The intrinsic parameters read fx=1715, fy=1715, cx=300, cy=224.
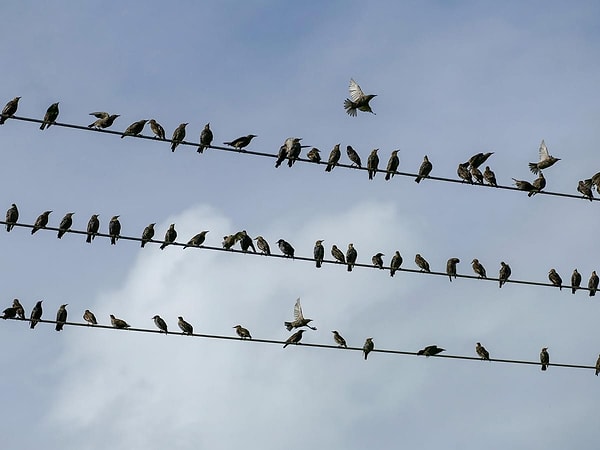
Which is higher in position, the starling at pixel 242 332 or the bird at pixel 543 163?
the bird at pixel 543 163

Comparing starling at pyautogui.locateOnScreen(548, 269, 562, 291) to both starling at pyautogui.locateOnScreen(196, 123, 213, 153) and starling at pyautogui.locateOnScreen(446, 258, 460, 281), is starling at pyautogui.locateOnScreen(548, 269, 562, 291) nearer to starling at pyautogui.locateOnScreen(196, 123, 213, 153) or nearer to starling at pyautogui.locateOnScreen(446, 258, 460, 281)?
starling at pyautogui.locateOnScreen(446, 258, 460, 281)

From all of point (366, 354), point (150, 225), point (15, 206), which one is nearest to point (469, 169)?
point (366, 354)

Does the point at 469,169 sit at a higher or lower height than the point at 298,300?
higher

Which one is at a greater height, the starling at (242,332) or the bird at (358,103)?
the bird at (358,103)

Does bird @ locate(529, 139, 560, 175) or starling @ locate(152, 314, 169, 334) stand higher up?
bird @ locate(529, 139, 560, 175)

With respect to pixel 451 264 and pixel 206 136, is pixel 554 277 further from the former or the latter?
pixel 206 136

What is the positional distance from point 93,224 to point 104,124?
1692 millimetres

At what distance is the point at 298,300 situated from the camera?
2900cm

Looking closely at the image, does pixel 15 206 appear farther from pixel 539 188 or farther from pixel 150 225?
pixel 539 188

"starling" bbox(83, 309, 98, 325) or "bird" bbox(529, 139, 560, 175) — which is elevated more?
"bird" bbox(529, 139, 560, 175)

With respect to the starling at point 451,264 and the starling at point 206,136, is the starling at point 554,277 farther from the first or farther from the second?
the starling at point 206,136

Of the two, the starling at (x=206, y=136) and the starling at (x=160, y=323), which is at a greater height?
the starling at (x=206, y=136)

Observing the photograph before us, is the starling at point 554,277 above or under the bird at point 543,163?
under

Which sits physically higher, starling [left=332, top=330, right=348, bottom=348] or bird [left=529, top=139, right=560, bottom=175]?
bird [left=529, top=139, right=560, bottom=175]
